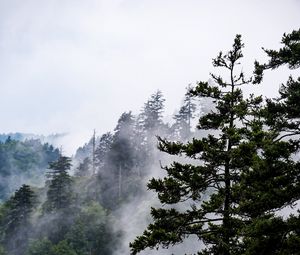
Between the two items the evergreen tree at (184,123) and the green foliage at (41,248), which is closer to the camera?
the green foliage at (41,248)

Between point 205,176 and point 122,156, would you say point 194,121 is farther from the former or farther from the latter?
point 205,176

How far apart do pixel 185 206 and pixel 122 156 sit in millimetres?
22165

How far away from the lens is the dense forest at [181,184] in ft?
35.7

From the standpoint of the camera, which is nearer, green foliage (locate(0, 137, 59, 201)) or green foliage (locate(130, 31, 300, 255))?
green foliage (locate(130, 31, 300, 255))

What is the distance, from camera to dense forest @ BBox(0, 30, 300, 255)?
10867 millimetres

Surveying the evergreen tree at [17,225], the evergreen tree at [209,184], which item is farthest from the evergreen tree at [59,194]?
the evergreen tree at [209,184]

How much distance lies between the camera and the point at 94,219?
7144 centimetres

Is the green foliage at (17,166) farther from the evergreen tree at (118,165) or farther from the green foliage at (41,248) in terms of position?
the green foliage at (41,248)

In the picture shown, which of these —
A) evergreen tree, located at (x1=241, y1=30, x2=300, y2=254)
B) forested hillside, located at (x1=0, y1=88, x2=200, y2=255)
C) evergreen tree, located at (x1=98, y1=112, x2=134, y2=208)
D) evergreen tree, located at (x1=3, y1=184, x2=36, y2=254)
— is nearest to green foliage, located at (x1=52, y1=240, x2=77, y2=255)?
forested hillside, located at (x1=0, y1=88, x2=200, y2=255)

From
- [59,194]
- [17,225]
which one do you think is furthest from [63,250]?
[17,225]

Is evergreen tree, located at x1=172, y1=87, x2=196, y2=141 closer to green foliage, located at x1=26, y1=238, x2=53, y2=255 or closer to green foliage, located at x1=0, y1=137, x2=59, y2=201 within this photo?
green foliage, located at x1=26, y1=238, x2=53, y2=255

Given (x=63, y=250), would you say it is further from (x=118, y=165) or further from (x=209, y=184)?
(x=209, y=184)

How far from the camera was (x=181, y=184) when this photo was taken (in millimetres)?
13359

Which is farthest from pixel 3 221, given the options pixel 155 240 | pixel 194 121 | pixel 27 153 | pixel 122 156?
pixel 27 153
